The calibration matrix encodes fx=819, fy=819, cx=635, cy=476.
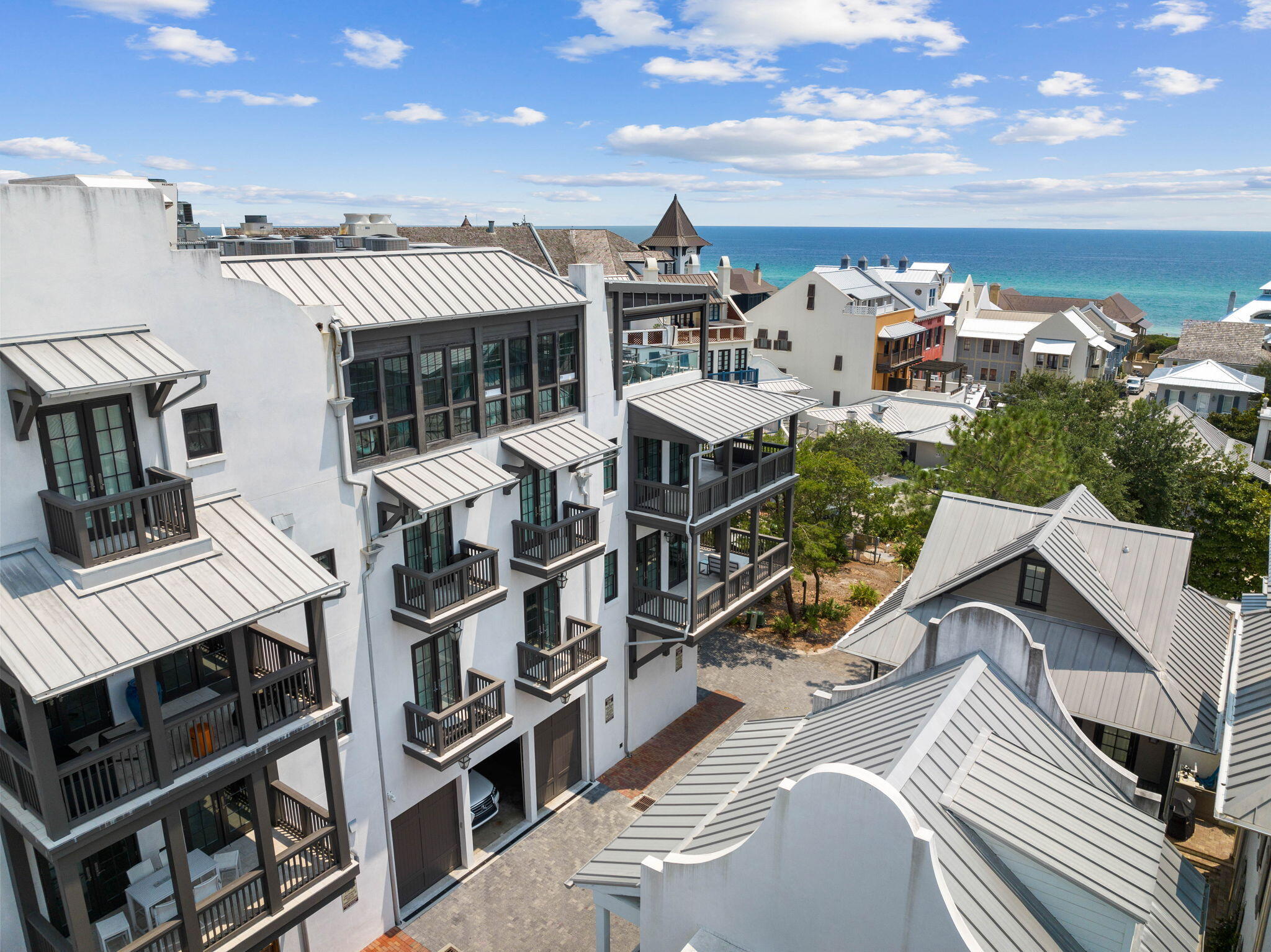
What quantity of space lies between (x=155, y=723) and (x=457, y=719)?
741cm

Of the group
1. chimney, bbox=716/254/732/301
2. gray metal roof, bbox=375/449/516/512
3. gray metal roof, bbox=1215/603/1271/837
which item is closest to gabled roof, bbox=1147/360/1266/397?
chimney, bbox=716/254/732/301

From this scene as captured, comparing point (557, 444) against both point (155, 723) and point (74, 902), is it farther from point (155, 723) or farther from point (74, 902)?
point (74, 902)

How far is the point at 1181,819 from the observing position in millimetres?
20766

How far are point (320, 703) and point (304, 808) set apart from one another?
1.96 m

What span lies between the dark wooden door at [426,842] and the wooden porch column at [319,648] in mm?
5998

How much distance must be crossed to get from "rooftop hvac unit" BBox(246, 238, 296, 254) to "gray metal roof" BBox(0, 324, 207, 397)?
7.39 meters

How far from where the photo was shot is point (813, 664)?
2964 centimetres

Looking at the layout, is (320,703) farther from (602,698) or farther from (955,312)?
(955,312)

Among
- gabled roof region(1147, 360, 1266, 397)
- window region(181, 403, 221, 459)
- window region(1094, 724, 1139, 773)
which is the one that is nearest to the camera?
window region(181, 403, 221, 459)

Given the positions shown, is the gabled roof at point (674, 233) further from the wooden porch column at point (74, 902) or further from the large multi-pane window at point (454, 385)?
the wooden porch column at point (74, 902)

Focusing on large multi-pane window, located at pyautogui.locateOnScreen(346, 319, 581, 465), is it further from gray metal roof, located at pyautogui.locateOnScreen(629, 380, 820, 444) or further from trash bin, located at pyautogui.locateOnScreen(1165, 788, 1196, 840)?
trash bin, located at pyautogui.locateOnScreen(1165, 788, 1196, 840)

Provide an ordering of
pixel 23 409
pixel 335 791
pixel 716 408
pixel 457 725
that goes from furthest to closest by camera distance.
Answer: pixel 716 408
pixel 457 725
pixel 335 791
pixel 23 409

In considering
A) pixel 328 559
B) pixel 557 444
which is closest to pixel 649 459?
pixel 557 444

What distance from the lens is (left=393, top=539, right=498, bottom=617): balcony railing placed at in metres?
16.5
